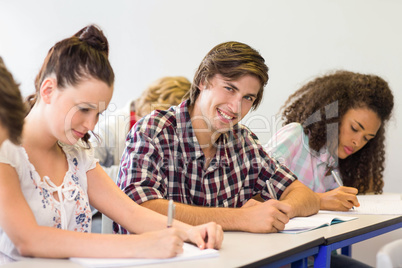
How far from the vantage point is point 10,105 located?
92 centimetres

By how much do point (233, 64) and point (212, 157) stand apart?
0.35m

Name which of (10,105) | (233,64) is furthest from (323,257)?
(10,105)

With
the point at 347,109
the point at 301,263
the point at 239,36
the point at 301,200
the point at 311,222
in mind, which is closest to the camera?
the point at 301,263

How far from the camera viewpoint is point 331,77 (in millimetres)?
2682

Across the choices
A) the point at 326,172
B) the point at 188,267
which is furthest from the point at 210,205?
the point at 326,172

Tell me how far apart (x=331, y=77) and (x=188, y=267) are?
190cm

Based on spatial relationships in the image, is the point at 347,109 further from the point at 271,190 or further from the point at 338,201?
the point at 271,190

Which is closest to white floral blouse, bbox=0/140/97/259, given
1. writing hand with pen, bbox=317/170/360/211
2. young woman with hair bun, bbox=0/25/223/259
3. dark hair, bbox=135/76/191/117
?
young woman with hair bun, bbox=0/25/223/259

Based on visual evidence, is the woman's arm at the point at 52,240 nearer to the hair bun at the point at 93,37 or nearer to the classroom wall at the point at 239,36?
the hair bun at the point at 93,37

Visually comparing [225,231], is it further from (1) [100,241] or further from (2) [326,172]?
(2) [326,172]

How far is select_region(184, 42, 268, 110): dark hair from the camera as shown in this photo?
1.71 meters

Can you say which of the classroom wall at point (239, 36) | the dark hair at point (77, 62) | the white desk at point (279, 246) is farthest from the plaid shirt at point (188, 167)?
the classroom wall at point (239, 36)

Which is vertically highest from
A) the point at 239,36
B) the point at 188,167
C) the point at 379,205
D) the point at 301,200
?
the point at 239,36

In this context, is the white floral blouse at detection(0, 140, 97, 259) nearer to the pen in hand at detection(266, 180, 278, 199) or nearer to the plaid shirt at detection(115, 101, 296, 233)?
the plaid shirt at detection(115, 101, 296, 233)
